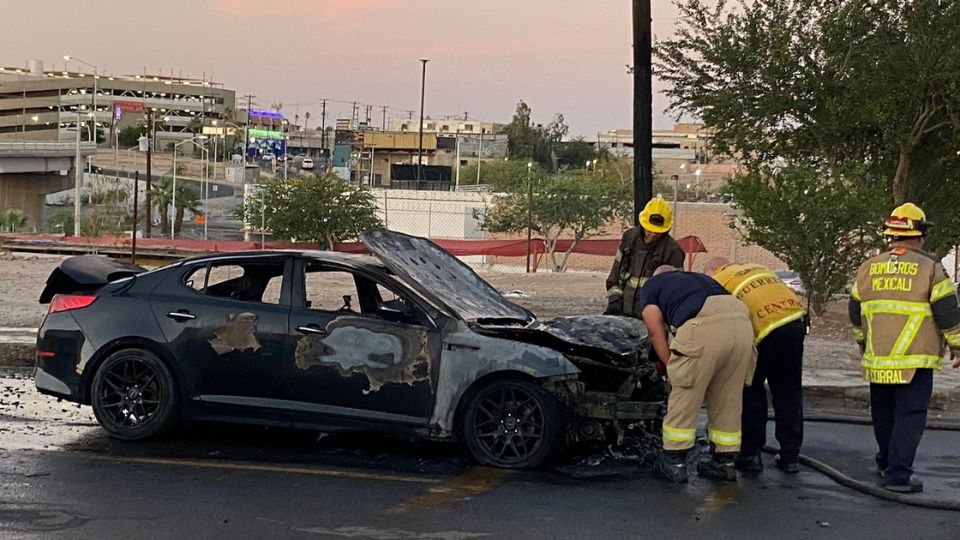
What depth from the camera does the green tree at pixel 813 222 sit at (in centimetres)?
1662

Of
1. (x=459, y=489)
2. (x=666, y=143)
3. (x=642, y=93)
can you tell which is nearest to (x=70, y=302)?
(x=459, y=489)

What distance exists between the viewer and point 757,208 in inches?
669

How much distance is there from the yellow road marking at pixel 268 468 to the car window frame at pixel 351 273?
40.5 inches

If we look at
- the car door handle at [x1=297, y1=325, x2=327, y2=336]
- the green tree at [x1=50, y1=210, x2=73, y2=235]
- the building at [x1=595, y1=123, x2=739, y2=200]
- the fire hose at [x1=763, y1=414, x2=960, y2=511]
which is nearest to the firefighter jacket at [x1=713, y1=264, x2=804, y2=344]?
the fire hose at [x1=763, y1=414, x2=960, y2=511]

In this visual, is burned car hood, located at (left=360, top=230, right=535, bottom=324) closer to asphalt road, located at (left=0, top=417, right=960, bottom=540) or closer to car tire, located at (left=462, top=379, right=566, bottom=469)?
car tire, located at (left=462, top=379, right=566, bottom=469)

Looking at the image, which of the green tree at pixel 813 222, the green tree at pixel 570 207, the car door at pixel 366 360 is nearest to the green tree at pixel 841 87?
the green tree at pixel 813 222

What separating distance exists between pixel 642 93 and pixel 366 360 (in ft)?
18.6

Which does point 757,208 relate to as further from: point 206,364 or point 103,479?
point 103,479

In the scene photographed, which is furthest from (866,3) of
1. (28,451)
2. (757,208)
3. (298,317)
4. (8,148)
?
(8,148)

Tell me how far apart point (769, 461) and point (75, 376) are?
16.2 ft

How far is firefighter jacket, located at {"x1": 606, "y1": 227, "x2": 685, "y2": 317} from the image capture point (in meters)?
9.51

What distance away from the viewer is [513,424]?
25.5 feet

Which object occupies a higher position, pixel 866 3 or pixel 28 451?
pixel 866 3

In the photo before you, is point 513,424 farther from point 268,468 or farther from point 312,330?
point 268,468
